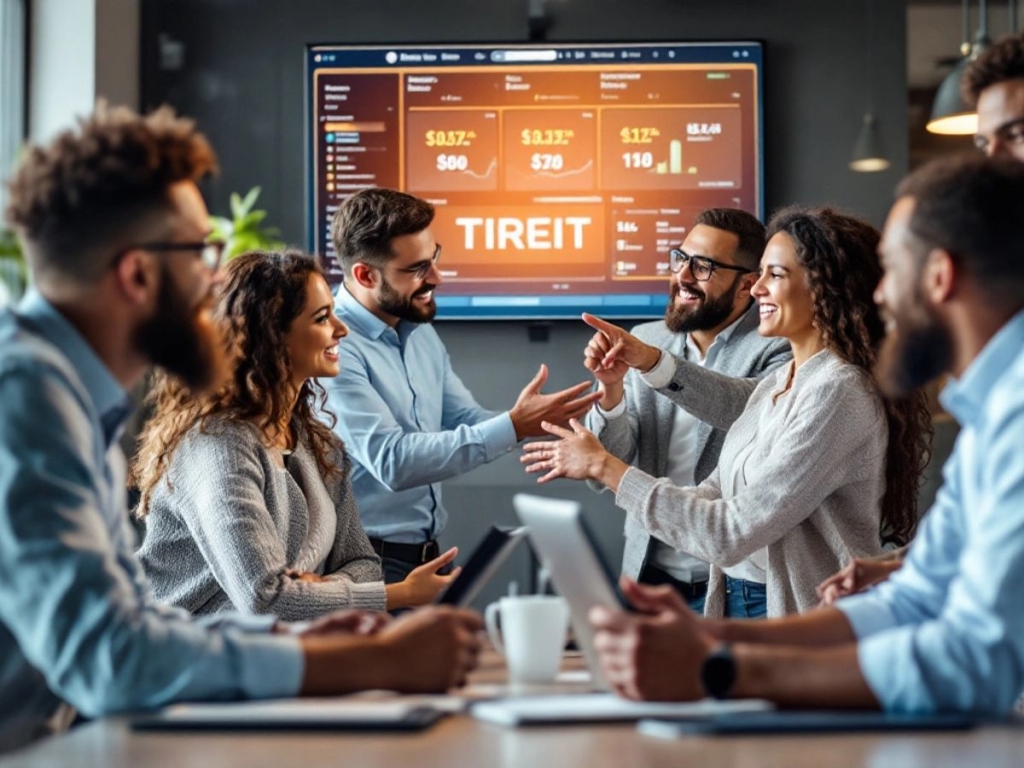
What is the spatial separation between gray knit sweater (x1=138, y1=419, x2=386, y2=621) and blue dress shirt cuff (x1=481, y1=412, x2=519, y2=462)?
2.97 feet

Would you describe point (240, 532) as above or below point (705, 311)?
below

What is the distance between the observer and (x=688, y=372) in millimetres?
3262

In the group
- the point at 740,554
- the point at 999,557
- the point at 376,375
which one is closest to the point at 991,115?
the point at 740,554

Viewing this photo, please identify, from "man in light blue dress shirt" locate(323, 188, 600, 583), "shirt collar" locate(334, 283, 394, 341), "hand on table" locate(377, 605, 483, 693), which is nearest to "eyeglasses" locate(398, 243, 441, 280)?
"man in light blue dress shirt" locate(323, 188, 600, 583)

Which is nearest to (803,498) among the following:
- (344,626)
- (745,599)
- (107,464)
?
(745,599)

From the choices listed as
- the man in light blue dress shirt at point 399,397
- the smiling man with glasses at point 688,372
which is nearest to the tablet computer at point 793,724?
the smiling man with glasses at point 688,372

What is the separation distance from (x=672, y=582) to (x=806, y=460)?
0.97 m

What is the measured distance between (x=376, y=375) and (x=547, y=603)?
1.92 metres

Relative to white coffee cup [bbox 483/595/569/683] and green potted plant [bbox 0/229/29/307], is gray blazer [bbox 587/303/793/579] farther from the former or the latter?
green potted plant [bbox 0/229/29/307]

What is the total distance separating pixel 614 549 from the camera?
4797mm

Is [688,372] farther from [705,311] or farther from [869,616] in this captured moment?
[869,616]

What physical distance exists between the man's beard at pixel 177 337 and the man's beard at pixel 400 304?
194 cm

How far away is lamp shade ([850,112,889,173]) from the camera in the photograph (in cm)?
483

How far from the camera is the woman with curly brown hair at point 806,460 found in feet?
8.13
